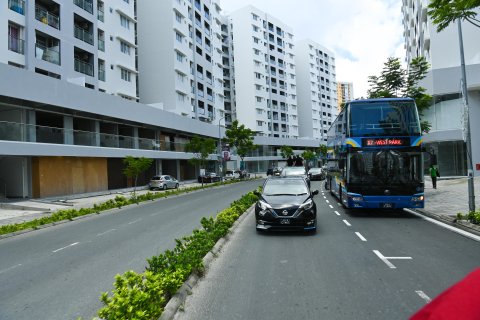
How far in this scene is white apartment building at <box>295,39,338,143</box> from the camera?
339ft

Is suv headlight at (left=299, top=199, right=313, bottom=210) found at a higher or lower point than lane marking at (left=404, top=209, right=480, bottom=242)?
higher

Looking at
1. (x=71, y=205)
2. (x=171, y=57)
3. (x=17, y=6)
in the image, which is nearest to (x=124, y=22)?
(x=171, y=57)

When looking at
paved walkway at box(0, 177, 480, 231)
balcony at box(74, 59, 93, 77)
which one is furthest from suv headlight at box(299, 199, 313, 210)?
balcony at box(74, 59, 93, 77)

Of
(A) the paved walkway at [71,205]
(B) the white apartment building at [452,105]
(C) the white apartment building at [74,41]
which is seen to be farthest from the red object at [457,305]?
(B) the white apartment building at [452,105]

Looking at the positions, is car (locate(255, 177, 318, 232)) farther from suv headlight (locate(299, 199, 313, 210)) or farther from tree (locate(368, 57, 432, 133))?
tree (locate(368, 57, 432, 133))

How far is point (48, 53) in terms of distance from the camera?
1102 inches

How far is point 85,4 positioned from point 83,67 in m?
6.34

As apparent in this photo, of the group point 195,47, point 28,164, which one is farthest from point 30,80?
point 195,47

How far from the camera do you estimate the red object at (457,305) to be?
1.19 metres

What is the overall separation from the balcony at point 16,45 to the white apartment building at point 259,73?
54.7 metres

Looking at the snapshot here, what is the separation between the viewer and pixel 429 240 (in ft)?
29.6

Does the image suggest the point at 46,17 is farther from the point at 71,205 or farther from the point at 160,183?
the point at 160,183

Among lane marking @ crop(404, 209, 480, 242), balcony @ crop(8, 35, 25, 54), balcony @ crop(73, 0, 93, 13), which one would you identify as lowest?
lane marking @ crop(404, 209, 480, 242)

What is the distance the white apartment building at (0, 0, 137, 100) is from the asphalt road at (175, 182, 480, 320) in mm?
24598
